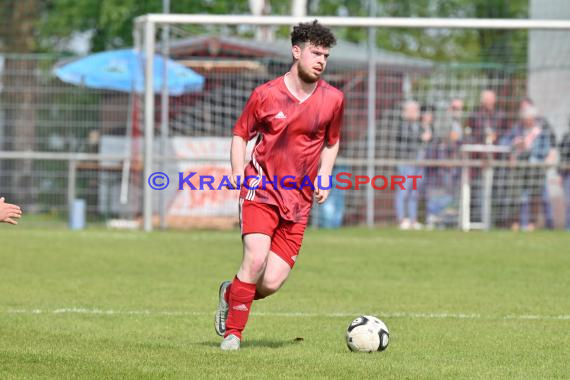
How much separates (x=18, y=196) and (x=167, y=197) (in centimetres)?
312

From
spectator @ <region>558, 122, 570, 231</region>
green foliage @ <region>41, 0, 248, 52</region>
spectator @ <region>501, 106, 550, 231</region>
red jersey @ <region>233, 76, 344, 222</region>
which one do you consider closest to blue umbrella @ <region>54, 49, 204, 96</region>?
green foliage @ <region>41, 0, 248, 52</region>

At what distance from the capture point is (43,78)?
70.3ft

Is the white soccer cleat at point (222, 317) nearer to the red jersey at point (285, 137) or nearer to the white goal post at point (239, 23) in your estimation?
the red jersey at point (285, 137)

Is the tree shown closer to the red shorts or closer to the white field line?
the white field line

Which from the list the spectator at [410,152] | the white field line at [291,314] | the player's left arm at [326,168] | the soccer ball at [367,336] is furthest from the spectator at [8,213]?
the spectator at [410,152]

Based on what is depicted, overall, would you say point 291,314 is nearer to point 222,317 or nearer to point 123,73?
point 222,317

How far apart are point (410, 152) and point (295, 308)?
11.1 metres

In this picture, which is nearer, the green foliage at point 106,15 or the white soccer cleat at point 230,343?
the white soccer cleat at point 230,343

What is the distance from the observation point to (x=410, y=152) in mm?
21188

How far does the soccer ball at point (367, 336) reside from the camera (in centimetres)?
780

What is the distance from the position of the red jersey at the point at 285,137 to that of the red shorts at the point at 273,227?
0.05 metres

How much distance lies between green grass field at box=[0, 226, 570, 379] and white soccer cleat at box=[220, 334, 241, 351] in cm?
6

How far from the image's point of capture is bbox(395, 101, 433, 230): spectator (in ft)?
68.4

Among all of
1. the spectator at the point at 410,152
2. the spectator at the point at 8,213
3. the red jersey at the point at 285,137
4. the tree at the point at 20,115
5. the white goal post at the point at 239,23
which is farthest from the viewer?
the tree at the point at 20,115
